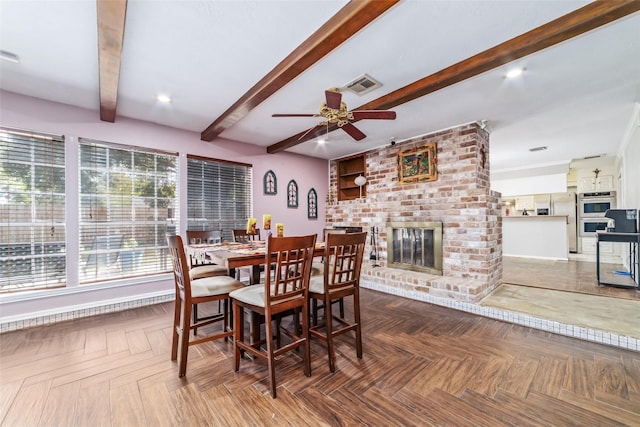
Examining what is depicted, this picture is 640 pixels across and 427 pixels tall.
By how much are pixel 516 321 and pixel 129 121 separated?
5001 millimetres

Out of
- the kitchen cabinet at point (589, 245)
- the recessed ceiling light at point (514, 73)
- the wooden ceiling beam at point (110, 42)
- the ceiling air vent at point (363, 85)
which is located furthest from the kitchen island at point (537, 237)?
the wooden ceiling beam at point (110, 42)

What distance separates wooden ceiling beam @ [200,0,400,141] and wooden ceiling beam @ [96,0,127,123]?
1.03 metres

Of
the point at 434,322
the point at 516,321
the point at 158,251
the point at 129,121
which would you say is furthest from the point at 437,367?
the point at 129,121

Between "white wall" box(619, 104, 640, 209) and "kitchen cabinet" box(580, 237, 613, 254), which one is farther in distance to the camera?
"kitchen cabinet" box(580, 237, 613, 254)

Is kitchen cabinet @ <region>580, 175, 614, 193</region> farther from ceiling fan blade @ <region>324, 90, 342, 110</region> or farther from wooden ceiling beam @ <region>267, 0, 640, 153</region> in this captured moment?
ceiling fan blade @ <region>324, 90, 342, 110</region>

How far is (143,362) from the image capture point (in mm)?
2078

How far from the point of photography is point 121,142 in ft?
11.0

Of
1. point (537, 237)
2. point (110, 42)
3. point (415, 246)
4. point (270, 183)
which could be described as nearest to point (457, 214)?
point (415, 246)

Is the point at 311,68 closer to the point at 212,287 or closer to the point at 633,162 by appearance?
the point at 212,287

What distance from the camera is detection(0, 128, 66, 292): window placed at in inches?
108

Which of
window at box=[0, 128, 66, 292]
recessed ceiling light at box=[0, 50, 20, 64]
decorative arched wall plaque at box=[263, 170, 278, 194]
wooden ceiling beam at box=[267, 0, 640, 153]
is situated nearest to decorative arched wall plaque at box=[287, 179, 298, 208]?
decorative arched wall plaque at box=[263, 170, 278, 194]

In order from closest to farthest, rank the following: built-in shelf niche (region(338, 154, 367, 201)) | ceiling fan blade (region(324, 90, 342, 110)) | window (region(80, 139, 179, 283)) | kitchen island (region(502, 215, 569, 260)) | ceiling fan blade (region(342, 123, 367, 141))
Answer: ceiling fan blade (region(324, 90, 342, 110)), ceiling fan blade (region(342, 123, 367, 141)), window (region(80, 139, 179, 283)), built-in shelf niche (region(338, 154, 367, 201)), kitchen island (region(502, 215, 569, 260))

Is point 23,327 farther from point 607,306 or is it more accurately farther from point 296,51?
point 607,306

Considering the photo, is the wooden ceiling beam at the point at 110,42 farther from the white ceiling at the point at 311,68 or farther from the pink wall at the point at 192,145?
the pink wall at the point at 192,145
